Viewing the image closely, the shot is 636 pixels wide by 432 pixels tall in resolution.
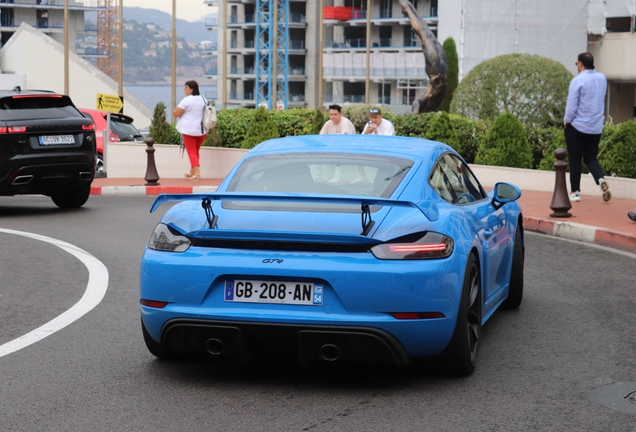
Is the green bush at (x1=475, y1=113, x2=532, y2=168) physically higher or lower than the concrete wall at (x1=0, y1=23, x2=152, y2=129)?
lower

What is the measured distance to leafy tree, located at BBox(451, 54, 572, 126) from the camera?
89.1 ft

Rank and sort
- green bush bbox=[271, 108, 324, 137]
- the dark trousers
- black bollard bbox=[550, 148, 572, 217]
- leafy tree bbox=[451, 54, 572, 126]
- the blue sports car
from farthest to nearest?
leafy tree bbox=[451, 54, 572, 126], green bush bbox=[271, 108, 324, 137], the dark trousers, black bollard bbox=[550, 148, 572, 217], the blue sports car

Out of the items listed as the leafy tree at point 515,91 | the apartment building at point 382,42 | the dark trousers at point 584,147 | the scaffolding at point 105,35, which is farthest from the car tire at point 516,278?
the scaffolding at point 105,35

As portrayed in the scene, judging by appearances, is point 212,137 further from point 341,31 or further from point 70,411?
point 341,31

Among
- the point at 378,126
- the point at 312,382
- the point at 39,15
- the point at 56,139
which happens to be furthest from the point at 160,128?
the point at 39,15

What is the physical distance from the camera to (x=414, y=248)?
5500 millimetres

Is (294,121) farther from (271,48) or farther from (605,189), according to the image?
(271,48)

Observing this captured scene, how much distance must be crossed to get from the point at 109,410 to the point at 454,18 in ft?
159

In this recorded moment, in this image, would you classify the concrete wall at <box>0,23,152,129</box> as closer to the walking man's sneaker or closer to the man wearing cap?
the man wearing cap

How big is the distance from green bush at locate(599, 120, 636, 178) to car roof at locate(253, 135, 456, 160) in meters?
11.3

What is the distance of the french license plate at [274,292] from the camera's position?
17.9 feet

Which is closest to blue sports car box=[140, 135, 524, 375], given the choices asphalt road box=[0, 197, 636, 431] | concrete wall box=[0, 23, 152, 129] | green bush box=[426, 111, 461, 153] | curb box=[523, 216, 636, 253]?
asphalt road box=[0, 197, 636, 431]

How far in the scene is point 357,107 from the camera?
3250 centimetres

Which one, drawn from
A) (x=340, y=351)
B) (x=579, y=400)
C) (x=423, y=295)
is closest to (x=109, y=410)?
(x=340, y=351)
